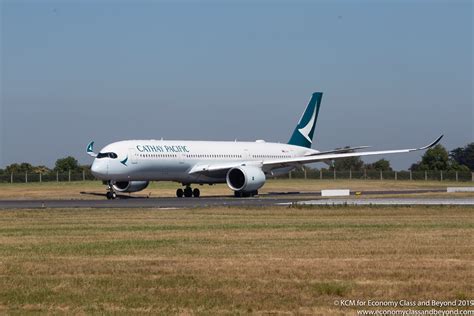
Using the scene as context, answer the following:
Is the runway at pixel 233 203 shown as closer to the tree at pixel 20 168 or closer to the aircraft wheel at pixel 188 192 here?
the aircraft wheel at pixel 188 192

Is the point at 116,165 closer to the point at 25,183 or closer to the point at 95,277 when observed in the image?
the point at 25,183

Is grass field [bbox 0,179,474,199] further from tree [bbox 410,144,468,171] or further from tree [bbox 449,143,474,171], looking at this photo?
tree [bbox 449,143,474,171]

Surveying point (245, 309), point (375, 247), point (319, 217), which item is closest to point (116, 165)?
point (319, 217)

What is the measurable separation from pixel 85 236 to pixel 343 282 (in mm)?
11487

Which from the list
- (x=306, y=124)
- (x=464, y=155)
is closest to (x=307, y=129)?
(x=306, y=124)

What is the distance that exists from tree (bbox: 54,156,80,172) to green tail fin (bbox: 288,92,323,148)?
4716 cm

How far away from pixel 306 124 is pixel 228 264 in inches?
2231

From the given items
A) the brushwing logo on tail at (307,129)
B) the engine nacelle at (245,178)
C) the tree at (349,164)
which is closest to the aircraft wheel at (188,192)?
the engine nacelle at (245,178)

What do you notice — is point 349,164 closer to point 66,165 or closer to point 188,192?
point 66,165

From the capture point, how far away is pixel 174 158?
61562 mm

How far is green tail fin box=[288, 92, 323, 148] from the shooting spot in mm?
75750

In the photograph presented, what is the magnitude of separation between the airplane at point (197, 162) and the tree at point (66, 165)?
4820 cm

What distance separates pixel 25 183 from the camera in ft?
273

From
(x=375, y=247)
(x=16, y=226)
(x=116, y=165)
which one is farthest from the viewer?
(x=116, y=165)
